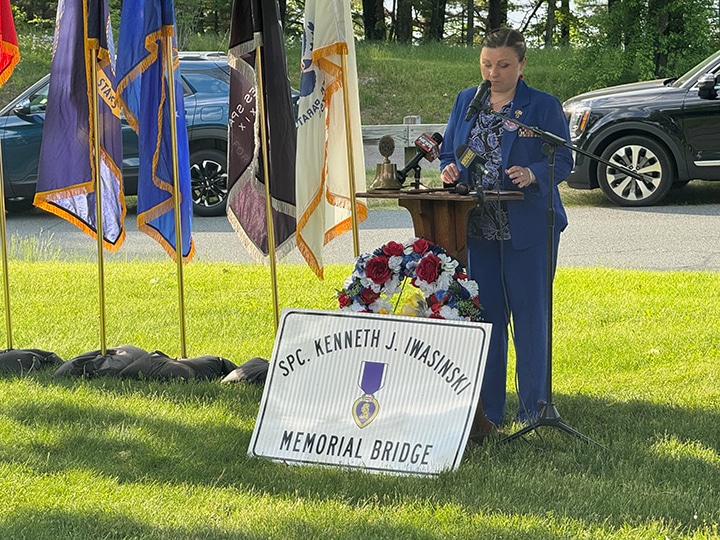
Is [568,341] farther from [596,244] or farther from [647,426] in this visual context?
[596,244]

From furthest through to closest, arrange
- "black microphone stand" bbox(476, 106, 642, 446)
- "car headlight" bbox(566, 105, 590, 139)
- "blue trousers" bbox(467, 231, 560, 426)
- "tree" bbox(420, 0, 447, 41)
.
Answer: "tree" bbox(420, 0, 447, 41)
"car headlight" bbox(566, 105, 590, 139)
"blue trousers" bbox(467, 231, 560, 426)
"black microphone stand" bbox(476, 106, 642, 446)

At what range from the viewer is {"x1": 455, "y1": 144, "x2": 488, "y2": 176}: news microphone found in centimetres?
528

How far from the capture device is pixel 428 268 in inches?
211

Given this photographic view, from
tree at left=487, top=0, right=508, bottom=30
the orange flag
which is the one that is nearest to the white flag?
the orange flag

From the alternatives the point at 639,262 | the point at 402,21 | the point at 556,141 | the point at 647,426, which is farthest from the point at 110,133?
the point at 402,21

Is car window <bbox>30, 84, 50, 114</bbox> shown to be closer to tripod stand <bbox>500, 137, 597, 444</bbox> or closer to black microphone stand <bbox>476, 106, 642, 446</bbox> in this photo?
Answer: black microphone stand <bbox>476, 106, 642, 446</bbox>

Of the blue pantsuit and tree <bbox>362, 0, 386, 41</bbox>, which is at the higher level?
tree <bbox>362, 0, 386, 41</bbox>

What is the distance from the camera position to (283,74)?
22.1 ft

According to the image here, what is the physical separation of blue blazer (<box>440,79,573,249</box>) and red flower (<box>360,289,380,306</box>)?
0.72 m

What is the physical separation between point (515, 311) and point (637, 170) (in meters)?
8.80

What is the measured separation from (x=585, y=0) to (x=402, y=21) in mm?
5660

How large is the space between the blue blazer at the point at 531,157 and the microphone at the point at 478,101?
0.28 metres

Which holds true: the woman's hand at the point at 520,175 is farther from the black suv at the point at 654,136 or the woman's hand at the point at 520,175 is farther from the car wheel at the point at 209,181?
the car wheel at the point at 209,181

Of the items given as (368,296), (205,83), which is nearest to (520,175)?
(368,296)
